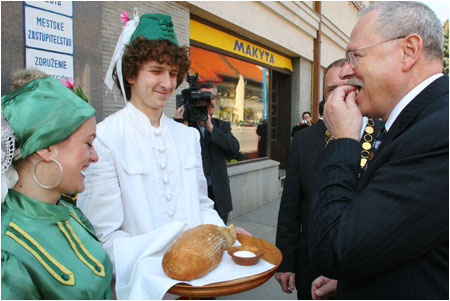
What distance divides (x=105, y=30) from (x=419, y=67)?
146 inches

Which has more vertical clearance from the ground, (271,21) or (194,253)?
(271,21)

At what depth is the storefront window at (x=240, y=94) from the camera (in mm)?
6202

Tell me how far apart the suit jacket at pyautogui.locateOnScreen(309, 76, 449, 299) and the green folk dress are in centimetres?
85

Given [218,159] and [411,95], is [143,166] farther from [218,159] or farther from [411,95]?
[218,159]

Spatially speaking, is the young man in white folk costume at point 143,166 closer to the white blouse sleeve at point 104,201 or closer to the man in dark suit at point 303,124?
the white blouse sleeve at point 104,201

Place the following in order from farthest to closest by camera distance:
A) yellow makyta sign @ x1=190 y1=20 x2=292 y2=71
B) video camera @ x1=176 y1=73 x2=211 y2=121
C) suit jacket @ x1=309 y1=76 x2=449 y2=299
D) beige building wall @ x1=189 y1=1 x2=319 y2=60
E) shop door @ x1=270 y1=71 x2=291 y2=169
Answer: shop door @ x1=270 y1=71 x2=291 y2=169 → beige building wall @ x1=189 y1=1 x2=319 y2=60 → yellow makyta sign @ x1=190 y1=20 x2=292 y2=71 → video camera @ x1=176 y1=73 x2=211 y2=121 → suit jacket @ x1=309 y1=76 x2=449 y2=299

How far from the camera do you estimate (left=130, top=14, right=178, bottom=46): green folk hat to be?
6.26 ft

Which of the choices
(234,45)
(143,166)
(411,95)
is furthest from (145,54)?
(234,45)

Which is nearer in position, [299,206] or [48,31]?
[299,206]

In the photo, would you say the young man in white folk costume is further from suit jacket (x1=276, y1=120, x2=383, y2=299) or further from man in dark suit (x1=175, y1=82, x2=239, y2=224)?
man in dark suit (x1=175, y1=82, x2=239, y2=224)

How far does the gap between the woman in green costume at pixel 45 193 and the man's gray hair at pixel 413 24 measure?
1208 millimetres

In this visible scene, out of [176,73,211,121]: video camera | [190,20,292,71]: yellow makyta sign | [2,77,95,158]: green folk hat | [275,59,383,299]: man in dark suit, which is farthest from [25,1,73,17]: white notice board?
[275,59,383,299]: man in dark suit

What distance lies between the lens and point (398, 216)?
3.12 ft

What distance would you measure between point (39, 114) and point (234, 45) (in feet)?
19.9
